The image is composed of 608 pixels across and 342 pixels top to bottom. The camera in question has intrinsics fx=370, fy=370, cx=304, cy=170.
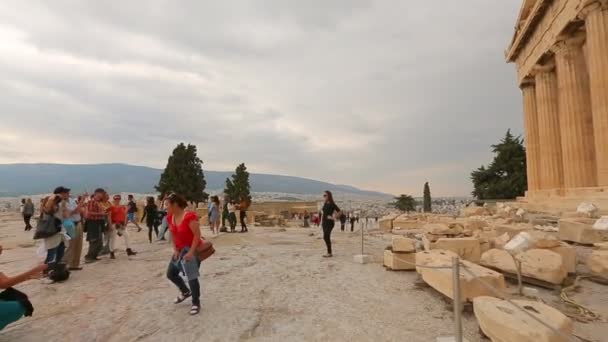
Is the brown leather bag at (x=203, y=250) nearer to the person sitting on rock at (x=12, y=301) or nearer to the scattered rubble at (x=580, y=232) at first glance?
the person sitting on rock at (x=12, y=301)

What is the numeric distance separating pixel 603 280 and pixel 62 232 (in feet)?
34.9

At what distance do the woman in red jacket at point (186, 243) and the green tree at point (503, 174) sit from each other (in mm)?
44462

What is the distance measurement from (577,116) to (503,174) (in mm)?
27857

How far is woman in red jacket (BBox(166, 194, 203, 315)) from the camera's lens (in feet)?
17.9

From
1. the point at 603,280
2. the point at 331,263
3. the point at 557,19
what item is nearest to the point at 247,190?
the point at 557,19

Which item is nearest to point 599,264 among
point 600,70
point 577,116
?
point 600,70

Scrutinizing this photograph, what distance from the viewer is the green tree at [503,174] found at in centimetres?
4247

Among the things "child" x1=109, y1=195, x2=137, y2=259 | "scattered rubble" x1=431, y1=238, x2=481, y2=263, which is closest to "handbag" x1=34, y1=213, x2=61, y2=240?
"child" x1=109, y1=195, x2=137, y2=259

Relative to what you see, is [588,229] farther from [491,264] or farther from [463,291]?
[463,291]

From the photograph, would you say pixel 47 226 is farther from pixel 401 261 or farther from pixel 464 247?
pixel 464 247

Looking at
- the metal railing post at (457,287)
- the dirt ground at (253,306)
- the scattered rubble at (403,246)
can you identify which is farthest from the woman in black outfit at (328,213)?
the metal railing post at (457,287)

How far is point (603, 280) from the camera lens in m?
6.99

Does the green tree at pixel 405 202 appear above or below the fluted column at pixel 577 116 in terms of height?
below

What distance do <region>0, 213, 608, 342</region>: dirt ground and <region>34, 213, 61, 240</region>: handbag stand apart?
103cm
